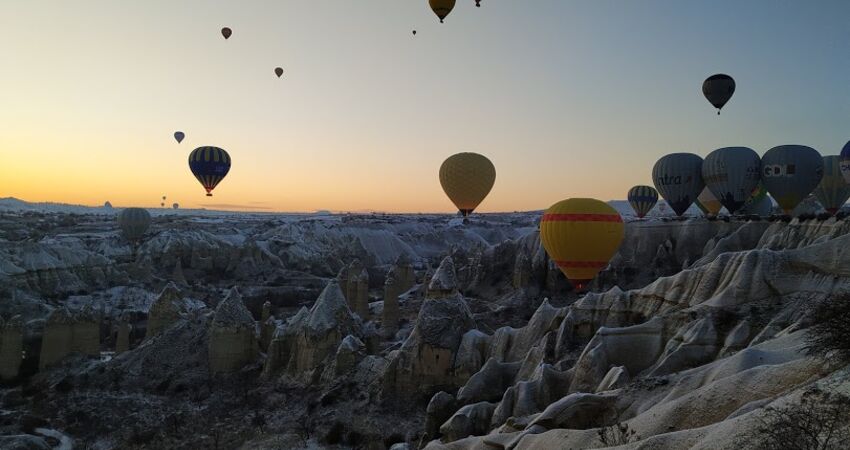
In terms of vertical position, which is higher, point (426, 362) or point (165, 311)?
point (165, 311)

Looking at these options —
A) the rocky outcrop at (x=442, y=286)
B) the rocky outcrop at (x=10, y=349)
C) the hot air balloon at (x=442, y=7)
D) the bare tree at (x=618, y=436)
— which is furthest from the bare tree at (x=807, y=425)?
the rocky outcrop at (x=10, y=349)

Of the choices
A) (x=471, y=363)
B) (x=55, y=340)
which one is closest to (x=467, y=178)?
(x=471, y=363)

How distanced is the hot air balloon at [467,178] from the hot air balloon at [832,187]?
2377 centimetres

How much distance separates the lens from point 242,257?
71.6 meters

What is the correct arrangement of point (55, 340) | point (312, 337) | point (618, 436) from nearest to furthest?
1. point (618, 436)
2. point (312, 337)
3. point (55, 340)

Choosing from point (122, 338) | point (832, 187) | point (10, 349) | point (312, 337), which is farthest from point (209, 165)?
point (832, 187)

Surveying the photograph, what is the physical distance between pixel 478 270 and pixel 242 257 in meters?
31.5

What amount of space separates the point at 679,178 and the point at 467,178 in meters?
16.0

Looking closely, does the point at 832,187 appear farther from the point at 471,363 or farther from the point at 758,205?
the point at 471,363

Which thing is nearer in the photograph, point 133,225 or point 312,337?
point 312,337

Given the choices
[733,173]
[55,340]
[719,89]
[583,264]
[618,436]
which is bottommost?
[55,340]

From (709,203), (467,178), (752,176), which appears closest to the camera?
(467,178)

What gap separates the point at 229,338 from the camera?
27.0m

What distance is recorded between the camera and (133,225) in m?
74.4
